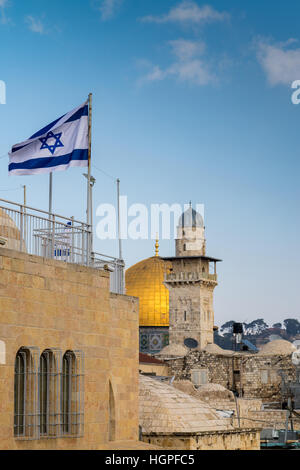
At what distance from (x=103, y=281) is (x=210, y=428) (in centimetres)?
1464

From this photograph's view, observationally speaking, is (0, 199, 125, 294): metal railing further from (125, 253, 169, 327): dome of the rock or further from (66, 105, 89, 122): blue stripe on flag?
(125, 253, 169, 327): dome of the rock

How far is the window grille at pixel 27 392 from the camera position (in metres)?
18.0

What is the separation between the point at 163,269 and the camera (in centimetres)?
9162

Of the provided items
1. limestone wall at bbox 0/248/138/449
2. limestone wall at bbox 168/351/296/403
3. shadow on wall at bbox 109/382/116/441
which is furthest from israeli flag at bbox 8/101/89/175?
limestone wall at bbox 168/351/296/403

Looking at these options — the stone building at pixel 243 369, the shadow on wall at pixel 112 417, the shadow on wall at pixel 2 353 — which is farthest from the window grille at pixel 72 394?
the stone building at pixel 243 369

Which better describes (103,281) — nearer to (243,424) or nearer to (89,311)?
(89,311)

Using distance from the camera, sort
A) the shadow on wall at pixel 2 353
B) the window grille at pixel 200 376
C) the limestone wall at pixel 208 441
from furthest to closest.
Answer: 1. the window grille at pixel 200 376
2. the limestone wall at pixel 208 441
3. the shadow on wall at pixel 2 353

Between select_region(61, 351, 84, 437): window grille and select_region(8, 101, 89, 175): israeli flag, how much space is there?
167 inches

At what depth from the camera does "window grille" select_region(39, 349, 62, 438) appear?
1864 centimetres

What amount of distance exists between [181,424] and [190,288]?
45447 millimetres

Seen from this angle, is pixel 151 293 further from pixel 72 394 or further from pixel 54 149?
pixel 72 394

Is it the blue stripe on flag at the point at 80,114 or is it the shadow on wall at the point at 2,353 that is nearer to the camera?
the shadow on wall at the point at 2,353

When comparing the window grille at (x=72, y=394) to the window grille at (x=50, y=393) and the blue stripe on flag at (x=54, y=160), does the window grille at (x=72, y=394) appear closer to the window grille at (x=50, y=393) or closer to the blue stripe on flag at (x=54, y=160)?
the window grille at (x=50, y=393)

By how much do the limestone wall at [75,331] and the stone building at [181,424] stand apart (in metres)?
9.79
